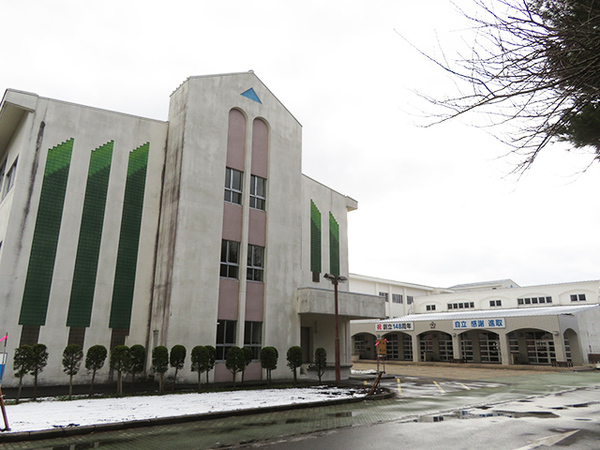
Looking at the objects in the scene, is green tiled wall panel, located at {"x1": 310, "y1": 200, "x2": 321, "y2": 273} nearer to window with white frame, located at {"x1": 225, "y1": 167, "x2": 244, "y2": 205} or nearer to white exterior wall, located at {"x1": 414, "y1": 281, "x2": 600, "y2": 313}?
window with white frame, located at {"x1": 225, "y1": 167, "x2": 244, "y2": 205}

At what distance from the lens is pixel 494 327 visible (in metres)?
40.3

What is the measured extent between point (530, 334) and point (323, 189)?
27.8m

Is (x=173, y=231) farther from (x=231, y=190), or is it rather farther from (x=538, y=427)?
(x=538, y=427)

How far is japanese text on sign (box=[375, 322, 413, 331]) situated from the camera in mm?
47853

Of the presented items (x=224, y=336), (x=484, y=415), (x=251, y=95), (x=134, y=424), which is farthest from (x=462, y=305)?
(x=134, y=424)

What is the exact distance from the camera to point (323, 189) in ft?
96.9

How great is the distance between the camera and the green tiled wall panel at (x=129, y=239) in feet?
62.1

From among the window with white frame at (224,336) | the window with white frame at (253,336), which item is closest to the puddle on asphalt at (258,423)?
the window with white frame at (224,336)

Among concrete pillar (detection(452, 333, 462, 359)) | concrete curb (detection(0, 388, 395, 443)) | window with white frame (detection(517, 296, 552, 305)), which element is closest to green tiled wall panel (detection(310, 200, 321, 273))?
concrete curb (detection(0, 388, 395, 443))

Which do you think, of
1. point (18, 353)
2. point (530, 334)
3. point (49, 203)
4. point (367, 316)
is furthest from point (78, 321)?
point (530, 334)

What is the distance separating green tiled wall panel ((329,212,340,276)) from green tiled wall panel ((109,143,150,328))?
13458mm

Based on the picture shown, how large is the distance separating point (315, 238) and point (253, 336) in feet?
29.3

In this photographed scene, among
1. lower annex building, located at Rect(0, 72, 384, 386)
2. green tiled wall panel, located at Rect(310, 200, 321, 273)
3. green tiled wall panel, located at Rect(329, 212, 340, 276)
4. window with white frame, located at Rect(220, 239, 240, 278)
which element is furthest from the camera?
green tiled wall panel, located at Rect(329, 212, 340, 276)

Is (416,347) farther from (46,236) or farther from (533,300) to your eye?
(46,236)
